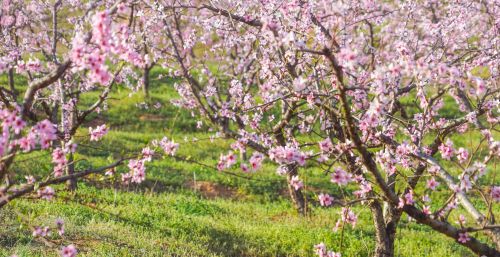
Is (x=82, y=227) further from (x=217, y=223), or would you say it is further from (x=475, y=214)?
(x=475, y=214)

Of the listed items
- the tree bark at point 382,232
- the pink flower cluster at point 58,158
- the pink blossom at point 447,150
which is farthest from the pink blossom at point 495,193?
the pink flower cluster at point 58,158

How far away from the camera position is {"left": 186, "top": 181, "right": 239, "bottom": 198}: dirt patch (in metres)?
14.0

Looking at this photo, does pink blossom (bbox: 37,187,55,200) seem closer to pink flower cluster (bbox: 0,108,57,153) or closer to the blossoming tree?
pink flower cluster (bbox: 0,108,57,153)

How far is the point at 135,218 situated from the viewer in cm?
939

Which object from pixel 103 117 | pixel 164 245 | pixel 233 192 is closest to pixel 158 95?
pixel 103 117

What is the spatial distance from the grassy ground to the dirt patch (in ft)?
0.08

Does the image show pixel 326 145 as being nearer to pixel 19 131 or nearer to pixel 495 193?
pixel 495 193

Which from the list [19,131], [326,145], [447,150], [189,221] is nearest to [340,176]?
[326,145]

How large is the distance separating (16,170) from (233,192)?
5.21 meters

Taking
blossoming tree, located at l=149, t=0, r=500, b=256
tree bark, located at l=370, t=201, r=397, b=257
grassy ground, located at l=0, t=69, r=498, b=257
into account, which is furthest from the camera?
grassy ground, located at l=0, t=69, r=498, b=257

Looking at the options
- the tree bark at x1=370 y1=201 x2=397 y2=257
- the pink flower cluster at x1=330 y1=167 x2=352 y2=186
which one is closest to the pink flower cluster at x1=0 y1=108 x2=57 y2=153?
the pink flower cluster at x1=330 y1=167 x2=352 y2=186

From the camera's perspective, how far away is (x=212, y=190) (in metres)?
14.3

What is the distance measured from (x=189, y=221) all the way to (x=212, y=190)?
4595 mm

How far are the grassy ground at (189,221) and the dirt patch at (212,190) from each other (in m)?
0.03
